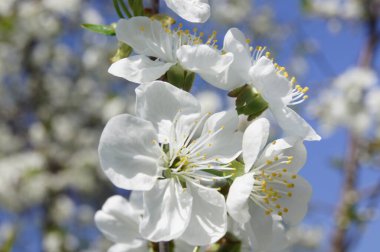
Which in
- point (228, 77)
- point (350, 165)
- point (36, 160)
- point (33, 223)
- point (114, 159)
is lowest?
point (33, 223)

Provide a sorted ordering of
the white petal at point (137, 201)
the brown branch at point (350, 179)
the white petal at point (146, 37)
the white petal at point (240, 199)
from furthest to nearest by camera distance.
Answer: the brown branch at point (350, 179)
the white petal at point (137, 201)
the white petal at point (146, 37)
the white petal at point (240, 199)

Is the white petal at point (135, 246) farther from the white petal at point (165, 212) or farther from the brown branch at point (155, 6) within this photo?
the brown branch at point (155, 6)

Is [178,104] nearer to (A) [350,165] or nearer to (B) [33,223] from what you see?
(A) [350,165]

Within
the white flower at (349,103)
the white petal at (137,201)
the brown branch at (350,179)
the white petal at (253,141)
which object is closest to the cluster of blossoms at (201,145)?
the white petal at (253,141)

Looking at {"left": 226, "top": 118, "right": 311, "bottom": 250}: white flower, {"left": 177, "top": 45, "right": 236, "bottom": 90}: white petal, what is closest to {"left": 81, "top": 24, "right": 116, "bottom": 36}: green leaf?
{"left": 177, "top": 45, "right": 236, "bottom": 90}: white petal

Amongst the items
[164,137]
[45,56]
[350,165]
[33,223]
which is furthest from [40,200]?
[164,137]

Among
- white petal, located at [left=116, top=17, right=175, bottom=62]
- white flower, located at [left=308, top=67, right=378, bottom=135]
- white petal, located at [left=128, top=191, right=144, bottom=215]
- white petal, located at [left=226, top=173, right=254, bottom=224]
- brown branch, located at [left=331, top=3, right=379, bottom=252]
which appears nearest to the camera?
white petal, located at [left=226, top=173, right=254, bottom=224]

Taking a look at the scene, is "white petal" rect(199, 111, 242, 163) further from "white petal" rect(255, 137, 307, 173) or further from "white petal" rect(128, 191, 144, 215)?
"white petal" rect(128, 191, 144, 215)
